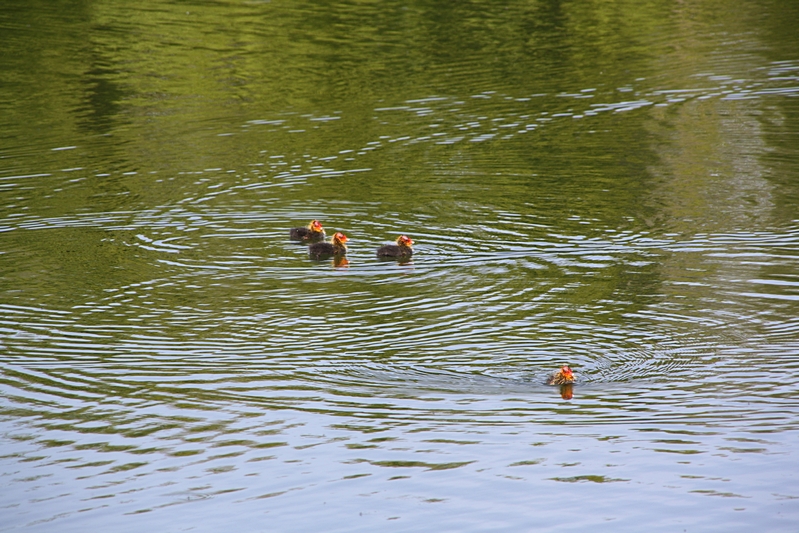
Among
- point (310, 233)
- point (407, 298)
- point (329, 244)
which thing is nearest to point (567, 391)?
point (407, 298)

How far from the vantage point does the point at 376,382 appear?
946 cm

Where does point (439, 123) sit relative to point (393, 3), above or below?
below

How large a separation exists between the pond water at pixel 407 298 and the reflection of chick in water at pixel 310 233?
36cm

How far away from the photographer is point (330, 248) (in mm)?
13633

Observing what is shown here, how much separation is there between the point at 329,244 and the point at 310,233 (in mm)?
655

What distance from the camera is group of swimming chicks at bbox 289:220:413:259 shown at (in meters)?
13.2

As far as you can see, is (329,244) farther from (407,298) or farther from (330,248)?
(407,298)

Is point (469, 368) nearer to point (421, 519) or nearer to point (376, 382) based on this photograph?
point (376, 382)

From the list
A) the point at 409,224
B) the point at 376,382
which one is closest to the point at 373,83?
the point at 409,224

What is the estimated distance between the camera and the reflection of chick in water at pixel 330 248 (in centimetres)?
1353

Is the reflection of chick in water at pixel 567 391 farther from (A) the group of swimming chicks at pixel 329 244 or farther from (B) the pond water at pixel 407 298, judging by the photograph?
(A) the group of swimming chicks at pixel 329 244

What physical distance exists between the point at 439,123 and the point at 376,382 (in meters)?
12.0

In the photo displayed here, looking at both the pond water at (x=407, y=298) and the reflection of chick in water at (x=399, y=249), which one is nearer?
the pond water at (x=407, y=298)

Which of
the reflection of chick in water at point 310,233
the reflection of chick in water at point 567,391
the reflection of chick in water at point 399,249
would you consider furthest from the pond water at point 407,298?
the reflection of chick in water at point 310,233
